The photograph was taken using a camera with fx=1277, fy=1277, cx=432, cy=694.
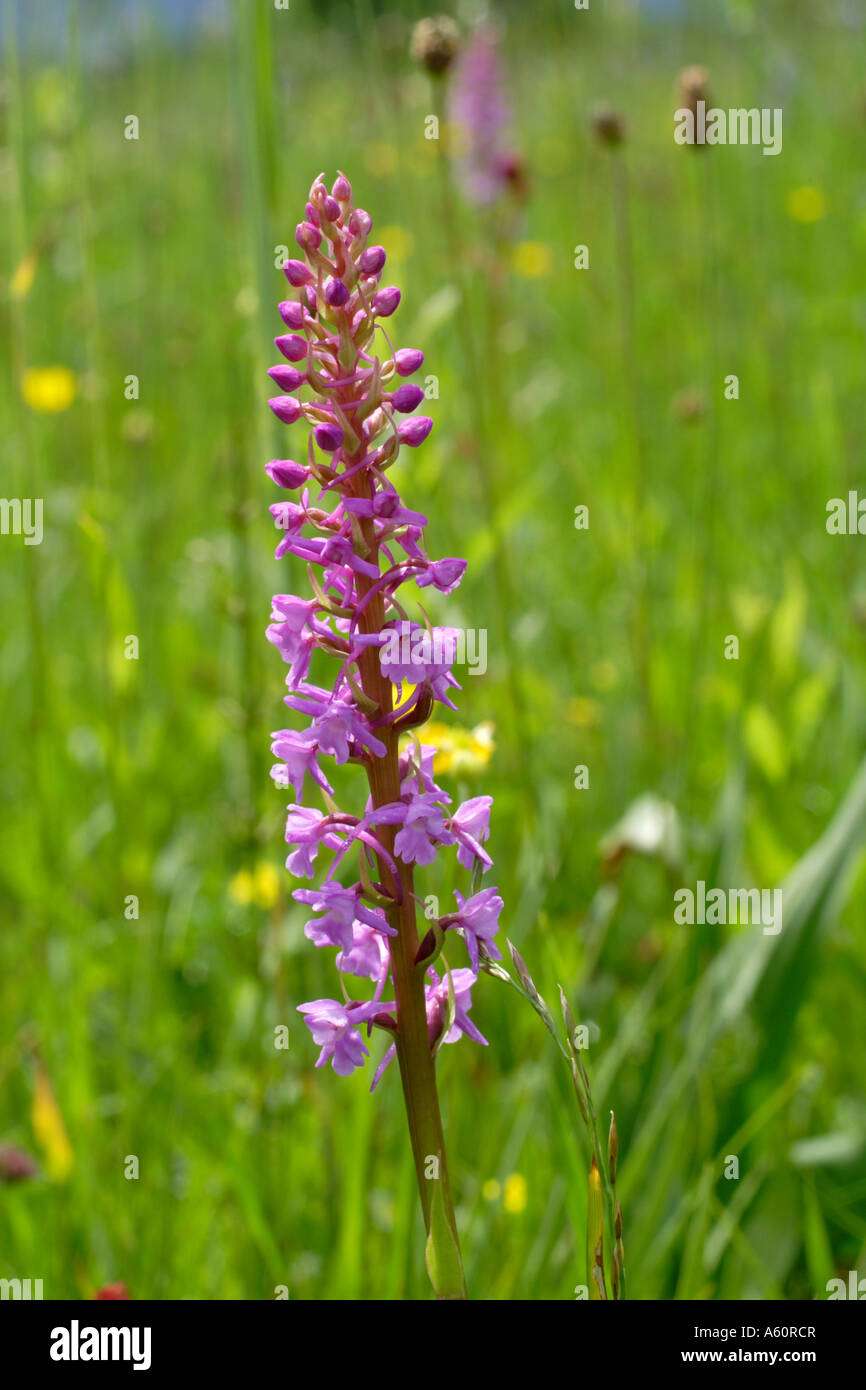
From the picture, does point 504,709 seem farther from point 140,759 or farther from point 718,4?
point 718,4

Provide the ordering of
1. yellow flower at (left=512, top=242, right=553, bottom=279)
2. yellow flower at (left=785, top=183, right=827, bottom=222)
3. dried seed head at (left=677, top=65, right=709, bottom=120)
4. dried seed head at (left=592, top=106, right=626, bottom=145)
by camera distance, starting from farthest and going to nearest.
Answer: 1. yellow flower at (left=785, top=183, right=827, bottom=222)
2. yellow flower at (left=512, top=242, right=553, bottom=279)
3. dried seed head at (left=592, top=106, right=626, bottom=145)
4. dried seed head at (left=677, top=65, right=709, bottom=120)

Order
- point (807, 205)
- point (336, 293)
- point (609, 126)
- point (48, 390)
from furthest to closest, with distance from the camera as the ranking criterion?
point (807, 205)
point (48, 390)
point (609, 126)
point (336, 293)

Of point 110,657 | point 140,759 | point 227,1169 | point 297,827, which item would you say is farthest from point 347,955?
point 140,759

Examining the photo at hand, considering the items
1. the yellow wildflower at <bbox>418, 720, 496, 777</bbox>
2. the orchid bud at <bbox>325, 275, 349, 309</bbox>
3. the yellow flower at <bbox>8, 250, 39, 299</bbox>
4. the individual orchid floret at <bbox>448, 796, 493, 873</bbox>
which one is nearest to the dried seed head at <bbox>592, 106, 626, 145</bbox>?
the yellow flower at <bbox>8, 250, 39, 299</bbox>

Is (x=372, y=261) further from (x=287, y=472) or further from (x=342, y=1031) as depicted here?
(x=342, y=1031)

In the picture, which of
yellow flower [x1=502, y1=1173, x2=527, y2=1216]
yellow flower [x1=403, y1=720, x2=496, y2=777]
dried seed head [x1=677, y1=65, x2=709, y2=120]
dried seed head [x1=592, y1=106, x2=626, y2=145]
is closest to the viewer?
yellow flower [x1=403, y1=720, x2=496, y2=777]

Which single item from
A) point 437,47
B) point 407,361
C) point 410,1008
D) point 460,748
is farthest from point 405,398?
point 437,47

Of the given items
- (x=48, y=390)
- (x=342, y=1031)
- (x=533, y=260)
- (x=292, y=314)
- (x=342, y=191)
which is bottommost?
(x=342, y=1031)

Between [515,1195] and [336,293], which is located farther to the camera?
[515,1195]

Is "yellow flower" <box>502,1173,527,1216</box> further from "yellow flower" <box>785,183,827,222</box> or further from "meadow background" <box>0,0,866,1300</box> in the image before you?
"yellow flower" <box>785,183,827,222</box>
